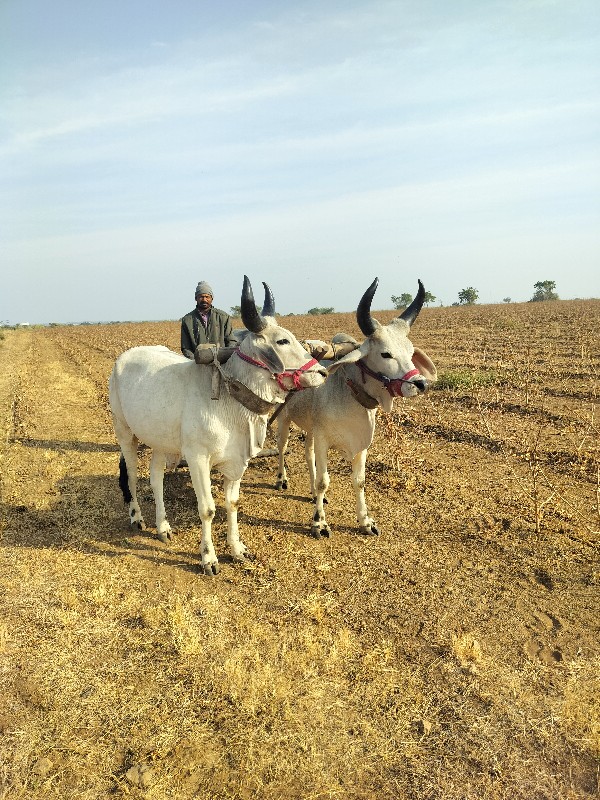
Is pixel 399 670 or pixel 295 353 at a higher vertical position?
pixel 295 353

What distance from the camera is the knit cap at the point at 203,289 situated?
22.1 feet

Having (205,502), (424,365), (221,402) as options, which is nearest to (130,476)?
(205,502)

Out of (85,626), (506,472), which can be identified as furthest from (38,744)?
(506,472)

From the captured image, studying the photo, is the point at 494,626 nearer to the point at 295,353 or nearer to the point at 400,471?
the point at 295,353

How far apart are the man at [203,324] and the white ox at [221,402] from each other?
1242 millimetres

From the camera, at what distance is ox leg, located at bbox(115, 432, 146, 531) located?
5.96 meters

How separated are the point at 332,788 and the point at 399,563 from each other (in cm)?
241

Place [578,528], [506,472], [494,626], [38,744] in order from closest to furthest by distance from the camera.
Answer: [38,744], [494,626], [578,528], [506,472]

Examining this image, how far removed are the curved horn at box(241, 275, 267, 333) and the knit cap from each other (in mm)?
2251

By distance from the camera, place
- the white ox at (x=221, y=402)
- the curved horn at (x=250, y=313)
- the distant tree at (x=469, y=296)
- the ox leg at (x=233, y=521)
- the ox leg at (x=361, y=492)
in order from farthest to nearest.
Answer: the distant tree at (x=469, y=296) → the ox leg at (x=361, y=492) → the ox leg at (x=233, y=521) → the white ox at (x=221, y=402) → the curved horn at (x=250, y=313)

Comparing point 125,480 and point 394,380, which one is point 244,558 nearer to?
point 125,480

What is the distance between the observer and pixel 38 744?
311 centimetres

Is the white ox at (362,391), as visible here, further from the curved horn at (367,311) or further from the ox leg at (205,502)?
the ox leg at (205,502)

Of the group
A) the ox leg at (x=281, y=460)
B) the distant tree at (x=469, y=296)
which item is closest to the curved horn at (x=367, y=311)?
the ox leg at (x=281, y=460)
